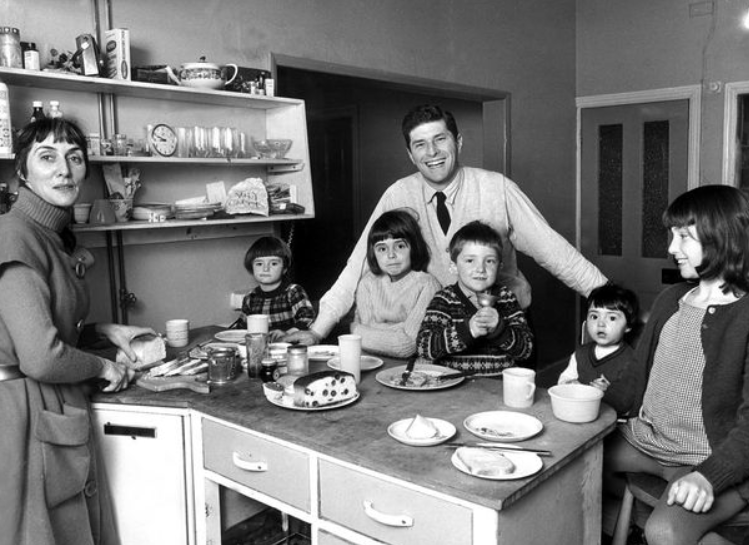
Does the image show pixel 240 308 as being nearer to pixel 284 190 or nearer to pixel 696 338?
pixel 284 190

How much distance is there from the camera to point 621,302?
2.47 metres

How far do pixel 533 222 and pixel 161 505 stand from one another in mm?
1701

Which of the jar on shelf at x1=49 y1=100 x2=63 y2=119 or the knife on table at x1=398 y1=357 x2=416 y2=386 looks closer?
the knife on table at x1=398 y1=357 x2=416 y2=386

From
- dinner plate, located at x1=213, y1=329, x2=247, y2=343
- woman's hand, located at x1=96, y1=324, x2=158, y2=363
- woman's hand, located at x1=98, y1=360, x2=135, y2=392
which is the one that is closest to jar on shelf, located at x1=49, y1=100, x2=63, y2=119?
woman's hand, located at x1=96, y1=324, x2=158, y2=363

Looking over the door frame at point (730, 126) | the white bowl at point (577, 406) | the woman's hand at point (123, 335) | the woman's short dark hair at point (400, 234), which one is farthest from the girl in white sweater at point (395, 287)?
the door frame at point (730, 126)

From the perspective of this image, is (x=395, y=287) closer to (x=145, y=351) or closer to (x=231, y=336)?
(x=231, y=336)

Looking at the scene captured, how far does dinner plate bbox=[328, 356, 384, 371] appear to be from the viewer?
236 centimetres

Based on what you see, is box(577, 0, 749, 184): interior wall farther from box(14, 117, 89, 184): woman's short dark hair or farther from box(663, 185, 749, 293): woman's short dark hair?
box(14, 117, 89, 184): woman's short dark hair

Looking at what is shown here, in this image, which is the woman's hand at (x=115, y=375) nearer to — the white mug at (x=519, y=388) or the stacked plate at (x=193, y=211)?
the stacked plate at (x=193, y=211)

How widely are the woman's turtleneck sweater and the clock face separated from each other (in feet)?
2.85

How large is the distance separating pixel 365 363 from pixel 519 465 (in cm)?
93

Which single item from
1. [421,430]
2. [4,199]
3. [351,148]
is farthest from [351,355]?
[351,148]

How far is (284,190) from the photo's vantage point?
3.25m

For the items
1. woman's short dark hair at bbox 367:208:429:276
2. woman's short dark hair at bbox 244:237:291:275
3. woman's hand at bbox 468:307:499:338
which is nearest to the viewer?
woman's hand at bbox 468:307:499:338
